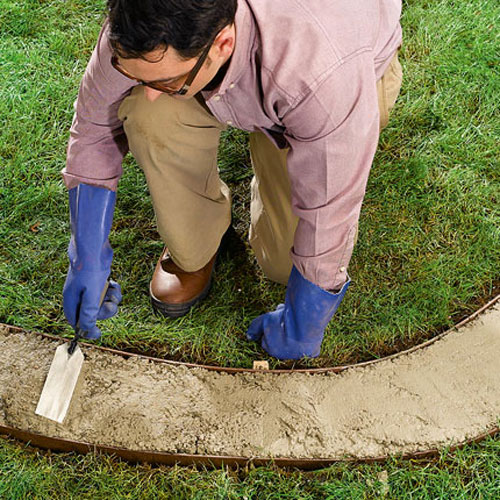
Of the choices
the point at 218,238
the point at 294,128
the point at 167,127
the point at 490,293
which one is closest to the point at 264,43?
the point at 294,128

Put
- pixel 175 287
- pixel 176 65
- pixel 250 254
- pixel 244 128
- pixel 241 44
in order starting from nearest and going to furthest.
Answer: pixel 176 65 → pixel 241 44 → pixel 244 128 → pixel 175 287 → pixel 250 254

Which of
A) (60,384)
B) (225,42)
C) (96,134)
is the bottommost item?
(60,384)

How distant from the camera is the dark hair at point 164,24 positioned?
1.33 m

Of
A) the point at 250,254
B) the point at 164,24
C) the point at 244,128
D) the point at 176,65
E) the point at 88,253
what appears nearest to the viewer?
the point at 164,24

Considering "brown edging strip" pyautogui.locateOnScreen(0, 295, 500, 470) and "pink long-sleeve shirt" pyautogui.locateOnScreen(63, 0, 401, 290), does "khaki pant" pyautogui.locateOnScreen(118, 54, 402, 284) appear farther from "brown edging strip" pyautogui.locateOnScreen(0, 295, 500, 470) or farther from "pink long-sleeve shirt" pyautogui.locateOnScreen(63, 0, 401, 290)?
"brown edging strip" pyautogui.locateOnScreen(0, 295, 500, 470)

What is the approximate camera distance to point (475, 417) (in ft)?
7.30

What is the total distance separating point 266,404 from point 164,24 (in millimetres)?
1331

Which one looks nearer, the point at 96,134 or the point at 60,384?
the point at 96,134

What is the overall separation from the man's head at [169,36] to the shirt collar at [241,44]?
0.04m

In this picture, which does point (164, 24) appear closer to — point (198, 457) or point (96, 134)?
point (96, 134)

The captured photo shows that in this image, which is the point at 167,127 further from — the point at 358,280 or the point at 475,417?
the point at 475,417

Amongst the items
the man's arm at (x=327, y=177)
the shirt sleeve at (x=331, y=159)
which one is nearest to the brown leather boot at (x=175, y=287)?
the man's arm at (x=327, y=177)

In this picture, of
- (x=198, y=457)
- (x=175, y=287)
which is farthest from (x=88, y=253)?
(x=198, y=457)

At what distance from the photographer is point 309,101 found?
1.61 m
